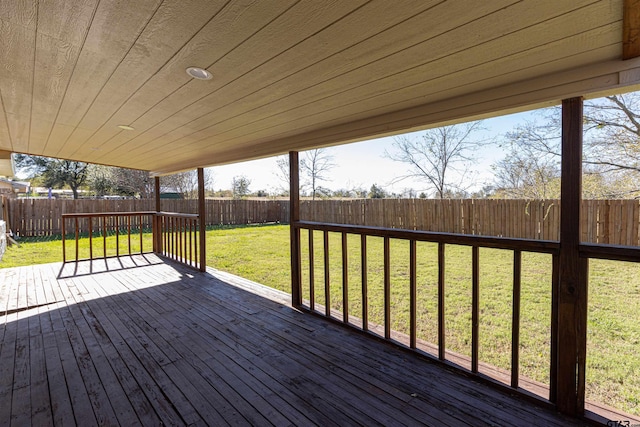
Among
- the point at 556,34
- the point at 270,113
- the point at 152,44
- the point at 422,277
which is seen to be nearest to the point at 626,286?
the point at 422,277

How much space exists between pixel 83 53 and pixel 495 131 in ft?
32.9

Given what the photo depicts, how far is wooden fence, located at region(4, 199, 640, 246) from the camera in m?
4.49

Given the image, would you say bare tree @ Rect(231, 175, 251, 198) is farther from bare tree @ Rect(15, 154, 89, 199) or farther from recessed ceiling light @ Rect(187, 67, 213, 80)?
recessed ceiling light @ Rect(187, 67, 213, 80)

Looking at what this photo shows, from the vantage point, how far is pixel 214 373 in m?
1.99

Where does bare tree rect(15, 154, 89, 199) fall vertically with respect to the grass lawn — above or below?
above

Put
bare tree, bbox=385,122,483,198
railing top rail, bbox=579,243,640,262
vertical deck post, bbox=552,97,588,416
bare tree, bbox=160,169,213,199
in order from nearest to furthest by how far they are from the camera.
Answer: railing top rail, bbox=579,243,640,262, vertical deck post, bbox=552,97,588,416, bare tree, bbox=385,122,483,198, bare tree, bbox=160,169,213,199

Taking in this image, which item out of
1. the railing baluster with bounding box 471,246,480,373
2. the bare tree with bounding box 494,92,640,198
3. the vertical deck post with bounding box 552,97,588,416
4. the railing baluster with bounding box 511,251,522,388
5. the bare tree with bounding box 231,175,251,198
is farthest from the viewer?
the bare tree with bounding box 231,175,251,198

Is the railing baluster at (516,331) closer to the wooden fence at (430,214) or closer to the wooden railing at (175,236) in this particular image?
the wooden fence at (430,214)

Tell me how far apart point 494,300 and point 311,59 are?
3.55 m

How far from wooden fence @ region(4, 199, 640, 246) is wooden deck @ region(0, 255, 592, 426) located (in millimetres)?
4133

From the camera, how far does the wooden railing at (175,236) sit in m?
5.02

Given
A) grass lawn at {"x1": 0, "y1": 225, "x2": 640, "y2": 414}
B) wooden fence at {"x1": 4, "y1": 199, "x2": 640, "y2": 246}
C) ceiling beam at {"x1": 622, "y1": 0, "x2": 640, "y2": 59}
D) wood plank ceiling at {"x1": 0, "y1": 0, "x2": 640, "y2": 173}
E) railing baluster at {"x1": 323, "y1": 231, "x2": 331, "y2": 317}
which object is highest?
wood plank ceiling at {"x1": 0, "y1": 0, "x2": 640, "y2": 173}

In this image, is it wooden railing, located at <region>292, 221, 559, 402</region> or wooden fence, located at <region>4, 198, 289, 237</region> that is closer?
wooden railing, located at <region>292, 221, 559, 402</region>

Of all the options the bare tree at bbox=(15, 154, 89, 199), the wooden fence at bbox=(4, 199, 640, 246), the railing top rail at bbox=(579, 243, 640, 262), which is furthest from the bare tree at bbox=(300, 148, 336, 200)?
the railing top rail at bbox=(579, 243, 640, 262)
